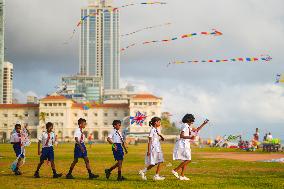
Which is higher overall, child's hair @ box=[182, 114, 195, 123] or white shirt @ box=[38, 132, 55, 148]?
child's hair @ box=[182, 114, 195, 123]

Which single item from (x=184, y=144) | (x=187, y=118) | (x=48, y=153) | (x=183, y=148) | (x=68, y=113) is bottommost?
(x=48, y=153)

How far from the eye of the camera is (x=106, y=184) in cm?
1202

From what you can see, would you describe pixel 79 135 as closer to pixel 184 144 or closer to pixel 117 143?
pixel 117 143

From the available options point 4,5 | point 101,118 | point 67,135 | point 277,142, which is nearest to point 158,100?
point 101,118

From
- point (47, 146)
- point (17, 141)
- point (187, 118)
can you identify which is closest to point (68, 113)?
→ point (17, 141)

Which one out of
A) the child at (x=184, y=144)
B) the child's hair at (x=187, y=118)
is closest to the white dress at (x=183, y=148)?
the child at (x=184, y=144)

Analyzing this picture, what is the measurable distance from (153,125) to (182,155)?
1189 millimetres

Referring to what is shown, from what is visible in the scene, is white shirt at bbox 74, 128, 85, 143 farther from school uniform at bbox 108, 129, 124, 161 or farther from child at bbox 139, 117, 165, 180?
child at bbox 139, 117, 165, 180

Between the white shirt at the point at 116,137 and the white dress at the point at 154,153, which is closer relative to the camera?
the white dress at the point at 154,153

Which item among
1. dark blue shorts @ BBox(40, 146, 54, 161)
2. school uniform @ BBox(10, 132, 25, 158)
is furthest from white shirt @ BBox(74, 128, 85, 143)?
school uniform @ BBox(10, 132, 25, 158)

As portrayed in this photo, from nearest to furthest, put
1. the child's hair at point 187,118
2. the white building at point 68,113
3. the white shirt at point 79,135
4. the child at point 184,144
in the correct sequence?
the child at point 184,144, the child's hair at point 187,118, the white shirt at point 79,135, the white building at point 68,113

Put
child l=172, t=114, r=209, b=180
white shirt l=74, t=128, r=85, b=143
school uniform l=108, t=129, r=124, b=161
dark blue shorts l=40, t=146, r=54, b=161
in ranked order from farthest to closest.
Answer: dark blue shorts l=40, t=146, r=54, b=161 < white shirt l=74, t=128, r=85, b=143 < school uniform l=108, t=129, r=124, b=161 < child l=172, t=114, r=209, b=180

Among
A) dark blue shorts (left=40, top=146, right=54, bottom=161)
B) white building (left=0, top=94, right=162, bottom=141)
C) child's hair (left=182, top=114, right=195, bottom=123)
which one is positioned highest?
white building (left=0, top=94, right=162, bottom=141)

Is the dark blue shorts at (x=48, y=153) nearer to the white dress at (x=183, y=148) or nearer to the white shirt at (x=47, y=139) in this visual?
the white shirt at (x=47, y=139)
